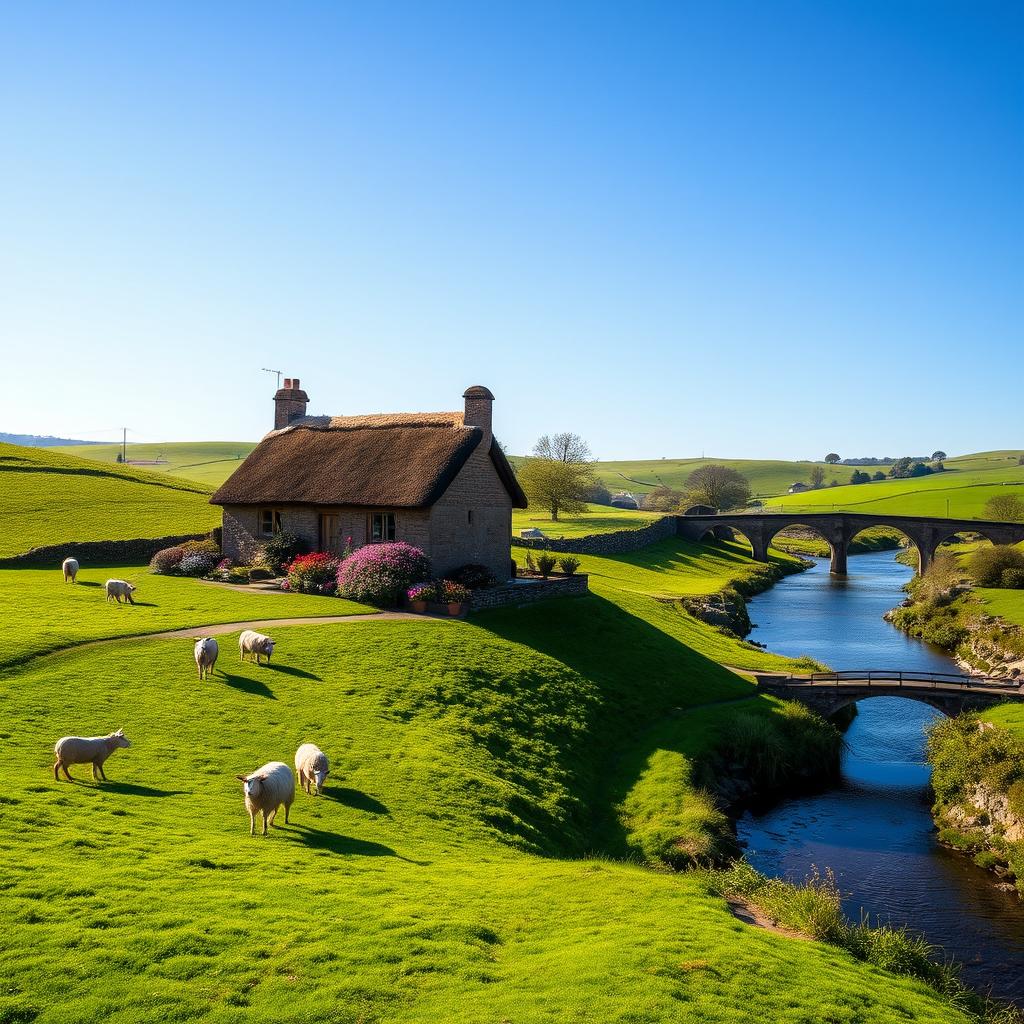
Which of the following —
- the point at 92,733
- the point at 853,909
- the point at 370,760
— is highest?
the point at 92,733

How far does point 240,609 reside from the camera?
3216cm

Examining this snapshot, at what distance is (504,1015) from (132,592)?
26684 millimetres

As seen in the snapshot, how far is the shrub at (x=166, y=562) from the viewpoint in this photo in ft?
134

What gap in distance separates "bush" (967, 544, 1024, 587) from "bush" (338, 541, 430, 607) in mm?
53454

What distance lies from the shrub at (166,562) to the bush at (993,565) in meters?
61.2

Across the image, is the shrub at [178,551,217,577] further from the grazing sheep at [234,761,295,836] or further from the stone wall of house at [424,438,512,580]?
the grazing sheep at [234,761,295,836]

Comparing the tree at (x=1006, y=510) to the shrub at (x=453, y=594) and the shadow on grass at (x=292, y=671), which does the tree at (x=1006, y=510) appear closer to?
the shrub at (x=453, y=594)

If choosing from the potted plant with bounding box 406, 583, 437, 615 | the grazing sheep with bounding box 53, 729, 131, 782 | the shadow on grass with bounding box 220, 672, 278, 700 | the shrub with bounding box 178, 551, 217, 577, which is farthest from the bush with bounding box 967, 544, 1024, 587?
the grazing sheep with bounding box 53, 729, 131, 782

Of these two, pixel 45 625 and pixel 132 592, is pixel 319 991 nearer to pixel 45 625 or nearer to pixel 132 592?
pixel 45 625

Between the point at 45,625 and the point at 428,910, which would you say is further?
the point at 45,625

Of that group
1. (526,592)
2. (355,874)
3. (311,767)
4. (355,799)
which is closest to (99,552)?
(526,592)

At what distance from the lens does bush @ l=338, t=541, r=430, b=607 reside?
3412 centimetres

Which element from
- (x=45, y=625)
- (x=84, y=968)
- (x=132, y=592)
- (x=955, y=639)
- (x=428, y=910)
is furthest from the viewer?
(x=955, y=639)

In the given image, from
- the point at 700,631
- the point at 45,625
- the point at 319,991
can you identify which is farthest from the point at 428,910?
the point at 700,631
